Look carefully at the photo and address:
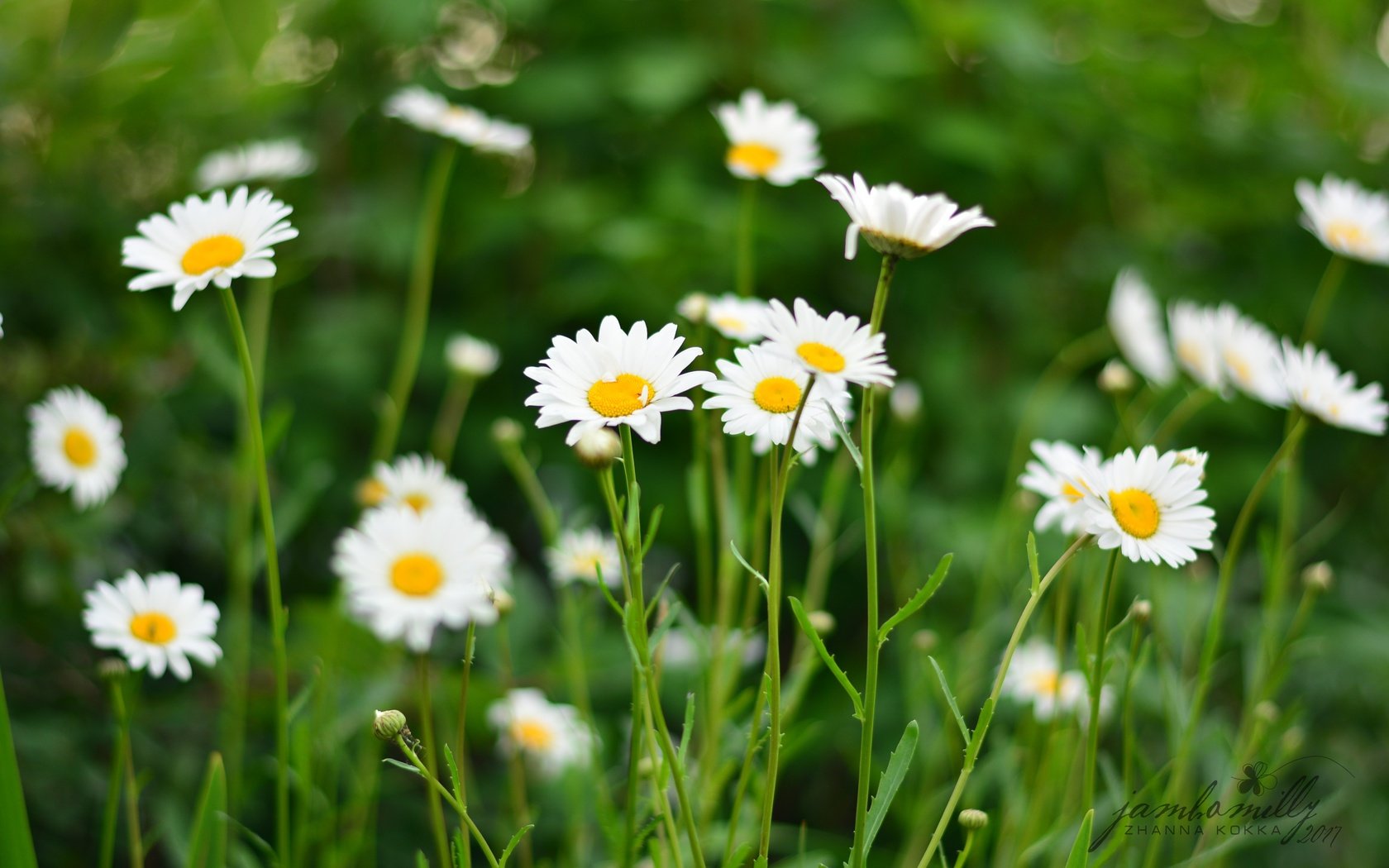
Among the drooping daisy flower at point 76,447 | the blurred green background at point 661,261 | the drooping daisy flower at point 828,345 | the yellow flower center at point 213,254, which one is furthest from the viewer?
the blurred green background at point 661,261

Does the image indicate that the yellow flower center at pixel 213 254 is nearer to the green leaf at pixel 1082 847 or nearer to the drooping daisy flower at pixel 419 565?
the drooping daisy flower at pixel 419 565

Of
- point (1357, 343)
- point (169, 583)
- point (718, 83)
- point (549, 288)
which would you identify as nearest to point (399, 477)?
point (169, 583)

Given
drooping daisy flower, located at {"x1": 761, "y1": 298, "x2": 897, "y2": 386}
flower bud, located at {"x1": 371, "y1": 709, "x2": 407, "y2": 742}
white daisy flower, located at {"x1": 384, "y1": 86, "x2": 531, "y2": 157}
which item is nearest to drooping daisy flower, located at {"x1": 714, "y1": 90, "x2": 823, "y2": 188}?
white daisy flower, located at {"x1": 384, "y1": 86, "x2": 531, "y2": 157}

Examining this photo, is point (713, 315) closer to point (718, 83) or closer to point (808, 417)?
point (808, 417)

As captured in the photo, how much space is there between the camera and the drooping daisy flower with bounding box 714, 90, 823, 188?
65 cm

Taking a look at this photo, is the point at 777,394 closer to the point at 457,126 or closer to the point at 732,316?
the point at 732,316

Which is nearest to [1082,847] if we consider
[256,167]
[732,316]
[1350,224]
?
[732,316]

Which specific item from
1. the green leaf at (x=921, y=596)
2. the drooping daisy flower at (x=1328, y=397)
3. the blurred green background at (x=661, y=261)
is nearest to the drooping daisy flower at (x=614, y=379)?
the green leaf at (x=921, y=596)

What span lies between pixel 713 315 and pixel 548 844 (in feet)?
1.79

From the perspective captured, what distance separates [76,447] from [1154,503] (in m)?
0.62

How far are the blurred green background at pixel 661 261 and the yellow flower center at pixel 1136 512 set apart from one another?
349mm

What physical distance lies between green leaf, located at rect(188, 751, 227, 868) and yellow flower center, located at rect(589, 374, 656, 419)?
0.26 meters

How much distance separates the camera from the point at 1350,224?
0.73 m

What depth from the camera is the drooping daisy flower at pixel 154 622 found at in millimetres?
498
